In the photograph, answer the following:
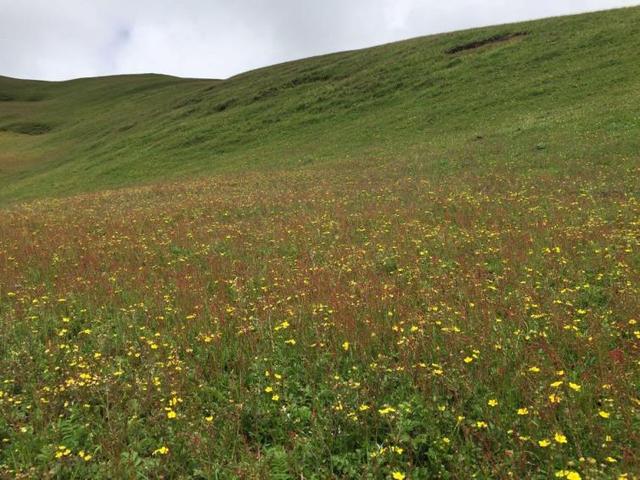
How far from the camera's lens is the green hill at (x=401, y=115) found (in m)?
23.7

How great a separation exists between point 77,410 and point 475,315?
477 centimetres

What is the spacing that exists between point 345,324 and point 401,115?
30.3 m

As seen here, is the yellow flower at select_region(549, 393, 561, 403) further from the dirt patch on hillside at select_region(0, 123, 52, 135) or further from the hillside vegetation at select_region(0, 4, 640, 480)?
the dirt patch on hillside at select_region(0, 123, 52, 135)

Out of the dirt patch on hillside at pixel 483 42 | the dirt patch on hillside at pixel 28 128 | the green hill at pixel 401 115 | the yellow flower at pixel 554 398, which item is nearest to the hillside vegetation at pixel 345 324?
the yellow flower at pixel 554 398

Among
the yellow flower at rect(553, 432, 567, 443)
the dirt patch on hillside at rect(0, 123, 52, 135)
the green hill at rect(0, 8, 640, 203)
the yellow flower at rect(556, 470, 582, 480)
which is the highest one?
the dirt patch on hillside at rect(0, 123, 52, 135)

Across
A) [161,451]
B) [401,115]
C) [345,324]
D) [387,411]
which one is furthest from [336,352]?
[401,115]

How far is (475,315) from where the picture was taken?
21.3 ft

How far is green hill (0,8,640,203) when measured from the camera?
23656 millimetres

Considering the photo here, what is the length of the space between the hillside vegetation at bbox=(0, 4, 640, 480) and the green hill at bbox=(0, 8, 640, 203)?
1.88 meters

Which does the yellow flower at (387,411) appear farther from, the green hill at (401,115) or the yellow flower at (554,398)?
the green hill at (401,115)

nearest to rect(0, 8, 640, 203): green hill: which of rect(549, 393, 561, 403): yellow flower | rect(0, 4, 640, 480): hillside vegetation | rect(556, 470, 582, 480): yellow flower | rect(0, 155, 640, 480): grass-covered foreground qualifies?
rect(0, 4, 640, 480): hillside vegetation

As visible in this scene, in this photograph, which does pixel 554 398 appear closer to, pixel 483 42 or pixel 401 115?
pixel 401 115

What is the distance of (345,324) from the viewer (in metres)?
6.55

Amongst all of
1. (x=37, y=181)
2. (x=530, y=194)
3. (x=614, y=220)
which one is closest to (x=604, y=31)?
(x=530, y=194)
